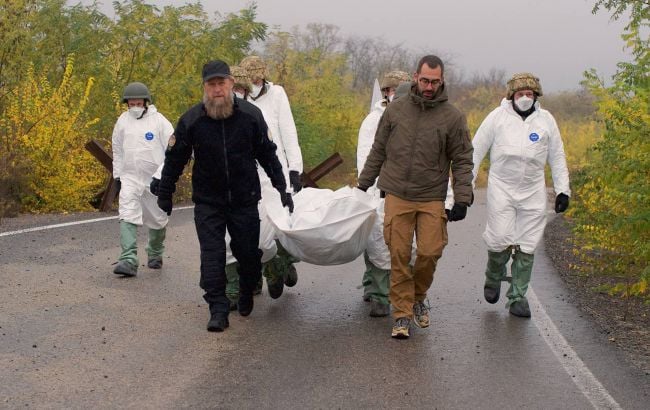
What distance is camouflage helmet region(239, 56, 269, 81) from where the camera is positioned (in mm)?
9359

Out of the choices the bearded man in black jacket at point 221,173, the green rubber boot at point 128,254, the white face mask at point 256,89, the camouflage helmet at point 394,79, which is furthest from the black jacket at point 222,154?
the green rubber boot at point 128,254

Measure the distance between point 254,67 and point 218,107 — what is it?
4.67 ft

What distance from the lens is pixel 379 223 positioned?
904 centimetres

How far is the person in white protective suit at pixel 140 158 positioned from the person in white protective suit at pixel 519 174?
3.56 meters

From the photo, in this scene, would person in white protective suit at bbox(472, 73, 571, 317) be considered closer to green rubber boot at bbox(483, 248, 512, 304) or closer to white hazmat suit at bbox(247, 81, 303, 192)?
green rubber boot at bbox(483, 248, 512, 304)

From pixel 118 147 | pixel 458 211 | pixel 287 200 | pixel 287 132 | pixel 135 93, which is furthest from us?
pixel 118 147

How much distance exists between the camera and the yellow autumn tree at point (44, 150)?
16.6m

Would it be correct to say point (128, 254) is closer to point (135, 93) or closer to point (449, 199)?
point (135, 93)

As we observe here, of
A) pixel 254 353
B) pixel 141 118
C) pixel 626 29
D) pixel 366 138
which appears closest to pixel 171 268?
pixel 141 118

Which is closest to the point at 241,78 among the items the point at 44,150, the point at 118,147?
the point at 118,147

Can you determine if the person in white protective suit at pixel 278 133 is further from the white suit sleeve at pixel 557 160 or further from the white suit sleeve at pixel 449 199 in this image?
the white suit sleeve at pixel 557 160

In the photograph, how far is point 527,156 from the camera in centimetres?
938

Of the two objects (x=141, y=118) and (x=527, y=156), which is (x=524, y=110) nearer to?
(x=527, y=156)

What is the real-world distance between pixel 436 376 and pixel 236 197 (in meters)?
2.29
